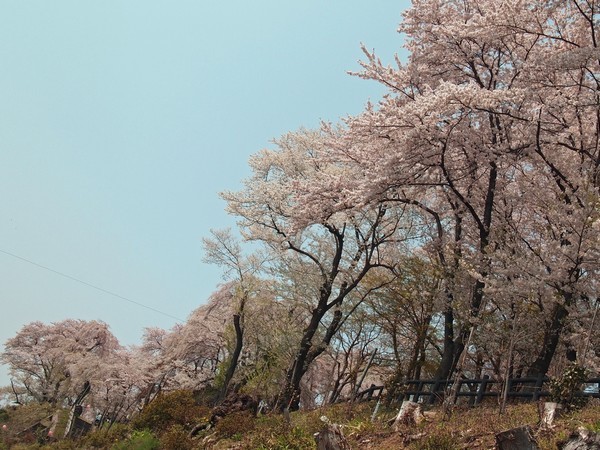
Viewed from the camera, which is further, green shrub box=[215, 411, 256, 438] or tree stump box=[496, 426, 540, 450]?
green shrub box=[215, 411, 256, 438]

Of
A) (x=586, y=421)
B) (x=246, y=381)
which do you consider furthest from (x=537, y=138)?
(x=246, y=381)

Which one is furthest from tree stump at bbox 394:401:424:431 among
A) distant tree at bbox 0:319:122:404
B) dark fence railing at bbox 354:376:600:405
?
distant tree at bbox 0:319:122:404

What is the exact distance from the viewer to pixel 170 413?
14.7 m

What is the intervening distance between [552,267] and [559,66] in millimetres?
4566

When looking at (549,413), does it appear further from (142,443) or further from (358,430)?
(142,443)

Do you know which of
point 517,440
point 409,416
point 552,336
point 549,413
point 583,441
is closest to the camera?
point 583,441

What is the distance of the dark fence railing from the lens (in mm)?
11703

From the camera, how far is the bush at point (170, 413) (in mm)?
14578

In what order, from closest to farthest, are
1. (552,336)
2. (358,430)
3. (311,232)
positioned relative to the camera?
1. (358,430)
2. (552,336)
3. (311,232)

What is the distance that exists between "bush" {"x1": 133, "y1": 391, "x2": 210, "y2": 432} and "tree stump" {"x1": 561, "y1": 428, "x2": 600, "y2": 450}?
32.9ft

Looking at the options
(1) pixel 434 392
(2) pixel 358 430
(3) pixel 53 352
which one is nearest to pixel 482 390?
(1) pixel 434 392

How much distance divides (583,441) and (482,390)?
21.5 feet

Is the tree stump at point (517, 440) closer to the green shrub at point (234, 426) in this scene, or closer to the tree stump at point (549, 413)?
the tree stump at point (549, 413)

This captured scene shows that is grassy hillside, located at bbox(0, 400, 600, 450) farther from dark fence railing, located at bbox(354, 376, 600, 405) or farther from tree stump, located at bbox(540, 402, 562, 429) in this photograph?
dark fence railing, located at bbox(354, 376, 600, 405)
